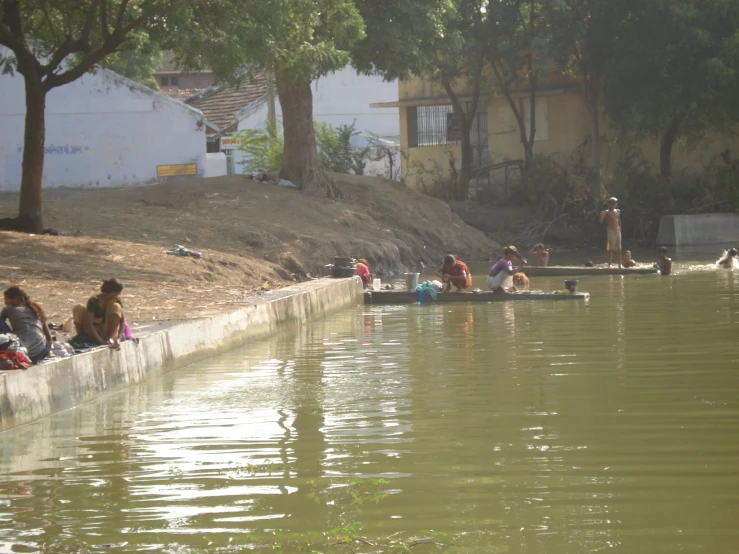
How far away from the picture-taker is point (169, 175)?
3762 cm

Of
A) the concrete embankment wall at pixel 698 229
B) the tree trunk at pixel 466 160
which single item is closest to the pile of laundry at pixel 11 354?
the concrete embankment wall at pixel 698 229

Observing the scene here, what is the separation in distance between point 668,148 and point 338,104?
61.9 feet

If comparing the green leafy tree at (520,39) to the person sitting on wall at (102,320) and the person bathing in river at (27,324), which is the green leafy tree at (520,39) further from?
the person bathing in river at (27,324)

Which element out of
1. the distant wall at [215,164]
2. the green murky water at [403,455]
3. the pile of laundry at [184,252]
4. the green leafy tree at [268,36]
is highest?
the green leafy tree at [268,36]

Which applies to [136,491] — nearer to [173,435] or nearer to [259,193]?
[173,435]

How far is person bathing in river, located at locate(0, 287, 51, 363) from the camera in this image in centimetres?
999

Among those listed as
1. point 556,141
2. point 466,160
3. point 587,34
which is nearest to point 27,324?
point 587,34

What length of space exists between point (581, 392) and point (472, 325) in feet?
20.4

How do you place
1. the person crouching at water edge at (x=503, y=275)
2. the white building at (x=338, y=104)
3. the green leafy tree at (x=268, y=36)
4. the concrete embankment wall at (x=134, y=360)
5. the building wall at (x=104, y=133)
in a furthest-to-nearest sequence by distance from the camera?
the white building at (x=338, y=104)
the building wall at (x=104, y=133)
the green leafy tree at (x=268, y=36)
the person crouching at water edge at (x=503, y=275)
the concrete embankment wall at (x=134, y=360)

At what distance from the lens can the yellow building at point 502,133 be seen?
3800 centimetres

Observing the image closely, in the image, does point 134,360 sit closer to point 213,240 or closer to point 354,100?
point 213,240

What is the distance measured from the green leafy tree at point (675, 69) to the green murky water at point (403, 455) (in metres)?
20.2

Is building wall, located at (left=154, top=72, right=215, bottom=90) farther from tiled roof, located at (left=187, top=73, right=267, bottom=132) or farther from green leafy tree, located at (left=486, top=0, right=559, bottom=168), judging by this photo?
green leafy tree, located at (left=486, top=0, right=559, bottom=168)

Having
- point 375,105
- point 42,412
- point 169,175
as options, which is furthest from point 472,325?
point 375,105
